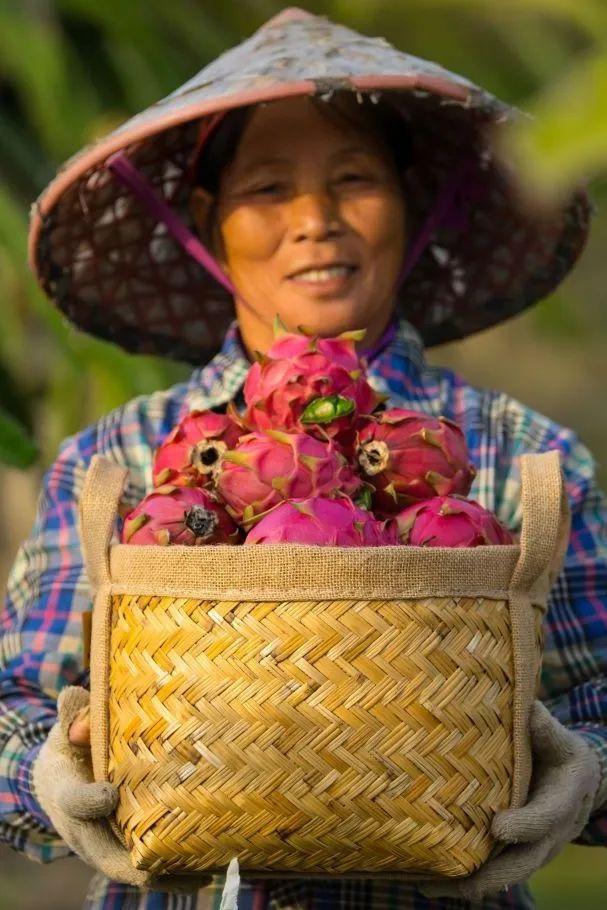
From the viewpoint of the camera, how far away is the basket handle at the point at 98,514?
158cm

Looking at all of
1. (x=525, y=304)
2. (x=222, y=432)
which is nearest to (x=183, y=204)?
(x=525, y=304)

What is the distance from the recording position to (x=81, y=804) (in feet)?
4.99

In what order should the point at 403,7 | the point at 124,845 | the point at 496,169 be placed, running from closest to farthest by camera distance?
the point at 124,845 < the point at 496,169 < the point at 403,7

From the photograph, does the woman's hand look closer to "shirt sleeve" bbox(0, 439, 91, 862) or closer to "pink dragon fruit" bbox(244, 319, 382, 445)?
"shirt sleeve" bbox(0, 439, 91, 862)

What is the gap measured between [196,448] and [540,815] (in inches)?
19.6

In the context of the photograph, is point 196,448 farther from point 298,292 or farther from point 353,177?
point 353,177

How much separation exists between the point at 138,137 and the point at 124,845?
89 centimetres

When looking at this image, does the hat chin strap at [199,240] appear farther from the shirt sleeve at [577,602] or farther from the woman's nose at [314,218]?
the shirt sleeve at [577,602]

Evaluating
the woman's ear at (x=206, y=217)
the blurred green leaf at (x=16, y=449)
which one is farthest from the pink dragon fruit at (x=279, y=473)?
the blurred green leaf at (x=16, y=449)

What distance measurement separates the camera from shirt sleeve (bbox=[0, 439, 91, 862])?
183 centimetres

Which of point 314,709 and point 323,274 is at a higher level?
point 323,274

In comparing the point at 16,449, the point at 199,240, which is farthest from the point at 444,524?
the point at 16,449

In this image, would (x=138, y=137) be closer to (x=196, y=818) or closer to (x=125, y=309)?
(x=125, y=309)

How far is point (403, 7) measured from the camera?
14.5 feet
